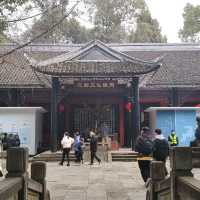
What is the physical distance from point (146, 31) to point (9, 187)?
39.7m

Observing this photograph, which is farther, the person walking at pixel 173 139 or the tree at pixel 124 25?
the tree at pixel 124 25

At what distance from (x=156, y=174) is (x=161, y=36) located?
1528 inches

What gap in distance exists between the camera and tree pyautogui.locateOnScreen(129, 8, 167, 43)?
43.3m

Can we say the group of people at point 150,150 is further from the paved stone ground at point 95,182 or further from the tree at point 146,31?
the tree at point 146,31

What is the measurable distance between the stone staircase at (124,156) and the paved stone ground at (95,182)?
1922 mm

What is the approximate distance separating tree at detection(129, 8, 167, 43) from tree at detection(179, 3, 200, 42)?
2.75 metres

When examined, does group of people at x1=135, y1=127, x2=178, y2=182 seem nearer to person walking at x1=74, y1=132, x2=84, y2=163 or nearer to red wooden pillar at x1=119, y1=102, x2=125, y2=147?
person walking at x1=74, y1=132, x2=84, y2=163

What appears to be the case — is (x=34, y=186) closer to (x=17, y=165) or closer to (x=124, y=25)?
(x=17, y=165)

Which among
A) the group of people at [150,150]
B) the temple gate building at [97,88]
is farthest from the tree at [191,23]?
the group of people at [150,150]

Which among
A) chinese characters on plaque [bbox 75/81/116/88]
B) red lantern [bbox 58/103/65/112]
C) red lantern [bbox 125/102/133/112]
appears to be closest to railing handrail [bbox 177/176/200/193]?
red lantern [bbox 125/102/133/112]

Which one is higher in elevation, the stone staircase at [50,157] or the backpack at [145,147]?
the backpack at [145,147]

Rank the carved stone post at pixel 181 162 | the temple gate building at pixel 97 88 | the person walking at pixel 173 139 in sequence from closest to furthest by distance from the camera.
Answer: the carved stone post at pixel 181 162, the person walking at pixel 173 139, the temple gate building at pixel 97 88

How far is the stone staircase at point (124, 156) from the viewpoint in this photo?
1914 centimetres

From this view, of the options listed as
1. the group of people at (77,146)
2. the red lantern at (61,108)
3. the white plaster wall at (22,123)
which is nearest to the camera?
the group of people at (77,146)
